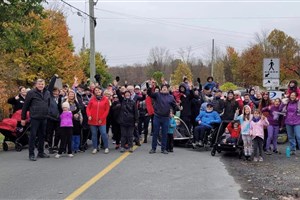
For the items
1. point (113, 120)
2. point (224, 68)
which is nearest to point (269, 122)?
point (113, 120)

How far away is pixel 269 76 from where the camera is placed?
18281 millimetres

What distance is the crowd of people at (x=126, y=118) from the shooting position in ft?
38.3

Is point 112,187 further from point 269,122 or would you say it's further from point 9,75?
point 9,75

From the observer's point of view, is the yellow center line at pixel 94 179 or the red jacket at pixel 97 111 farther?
the red jacket at pixel 97 111

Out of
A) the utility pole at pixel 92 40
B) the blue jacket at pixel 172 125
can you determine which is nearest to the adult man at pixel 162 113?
the blue jacket at pixel 172 125

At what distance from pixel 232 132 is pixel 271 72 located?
672cm

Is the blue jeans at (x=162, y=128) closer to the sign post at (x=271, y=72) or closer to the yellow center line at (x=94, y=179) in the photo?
the yellow center line at (x=94, y=179)

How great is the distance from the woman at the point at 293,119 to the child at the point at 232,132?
1746 millimetres

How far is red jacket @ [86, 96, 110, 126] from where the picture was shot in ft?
40.7

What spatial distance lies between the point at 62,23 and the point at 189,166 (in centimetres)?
3121

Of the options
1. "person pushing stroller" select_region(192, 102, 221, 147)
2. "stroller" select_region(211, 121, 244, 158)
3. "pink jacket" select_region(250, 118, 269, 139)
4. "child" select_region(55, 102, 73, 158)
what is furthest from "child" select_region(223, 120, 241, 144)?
"child" select_region(55, 102, 73, 158)

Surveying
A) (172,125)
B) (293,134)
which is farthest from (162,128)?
(293,134)

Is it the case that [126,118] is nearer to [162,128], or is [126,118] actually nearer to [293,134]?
[162,128]

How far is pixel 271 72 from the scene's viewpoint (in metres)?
18.3
